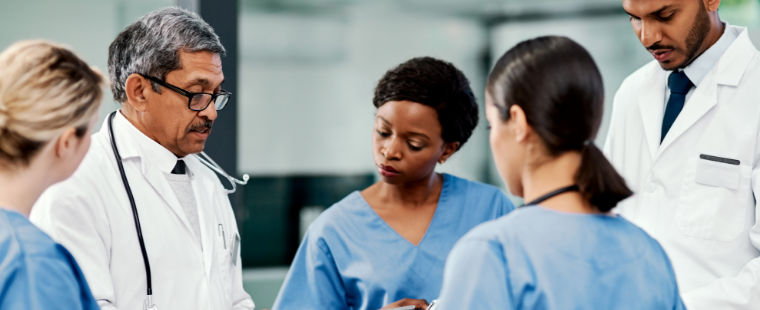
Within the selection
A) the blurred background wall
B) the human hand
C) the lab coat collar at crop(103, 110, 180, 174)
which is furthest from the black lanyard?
the blurred background wall

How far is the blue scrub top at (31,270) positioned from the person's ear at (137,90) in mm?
610

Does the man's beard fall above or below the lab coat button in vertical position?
above

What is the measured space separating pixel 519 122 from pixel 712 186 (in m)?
0.92

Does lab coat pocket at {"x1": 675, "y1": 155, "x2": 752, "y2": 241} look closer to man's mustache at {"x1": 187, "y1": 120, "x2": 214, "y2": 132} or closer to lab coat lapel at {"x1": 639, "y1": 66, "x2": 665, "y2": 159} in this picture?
lab coat lapel at {"x1": 639, "y1": 66, "x2": 665, "y2": 159}

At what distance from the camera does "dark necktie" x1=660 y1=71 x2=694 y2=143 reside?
5.69 ft

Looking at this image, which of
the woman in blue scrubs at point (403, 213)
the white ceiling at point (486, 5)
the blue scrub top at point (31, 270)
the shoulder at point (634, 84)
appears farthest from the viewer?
the white ceiling at point (486, 5)

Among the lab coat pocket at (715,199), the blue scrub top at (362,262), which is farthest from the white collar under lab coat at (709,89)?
the blue scrub top at (362,262)

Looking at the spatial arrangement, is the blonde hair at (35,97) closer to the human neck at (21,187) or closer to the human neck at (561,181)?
the human neck at (21,187)

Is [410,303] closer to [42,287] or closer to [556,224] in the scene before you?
[556,224]

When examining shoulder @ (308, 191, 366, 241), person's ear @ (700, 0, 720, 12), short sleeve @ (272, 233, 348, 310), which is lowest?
short sleeve @ (272, 233, 348, 310)

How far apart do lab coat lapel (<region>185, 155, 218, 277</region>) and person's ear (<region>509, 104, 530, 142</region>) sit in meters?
0.87

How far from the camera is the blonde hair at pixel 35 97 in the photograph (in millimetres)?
885

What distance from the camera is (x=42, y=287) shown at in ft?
2.85

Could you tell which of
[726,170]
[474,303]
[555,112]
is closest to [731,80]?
[726,170]
